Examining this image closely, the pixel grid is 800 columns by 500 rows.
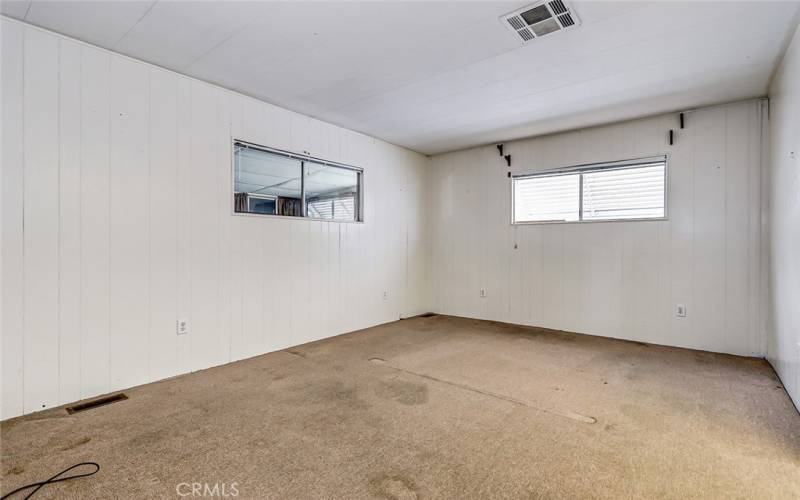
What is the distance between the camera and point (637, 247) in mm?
4188

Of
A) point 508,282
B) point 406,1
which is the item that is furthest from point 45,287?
point 508,282

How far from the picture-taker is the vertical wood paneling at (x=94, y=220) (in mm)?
2621

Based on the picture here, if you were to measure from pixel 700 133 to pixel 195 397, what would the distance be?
5.16 m

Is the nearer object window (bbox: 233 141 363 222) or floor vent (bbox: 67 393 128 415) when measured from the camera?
floor vent (bbox: 67 393 128 415)

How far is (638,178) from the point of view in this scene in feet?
13.9

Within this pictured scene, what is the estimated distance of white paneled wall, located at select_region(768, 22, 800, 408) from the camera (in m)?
2.42

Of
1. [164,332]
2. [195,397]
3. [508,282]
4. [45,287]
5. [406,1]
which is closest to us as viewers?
[406,1]

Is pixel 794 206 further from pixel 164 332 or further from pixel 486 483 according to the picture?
pixel 164 332

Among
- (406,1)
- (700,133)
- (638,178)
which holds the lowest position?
(638,178)

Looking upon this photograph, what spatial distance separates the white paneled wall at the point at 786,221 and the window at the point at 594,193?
0.96m

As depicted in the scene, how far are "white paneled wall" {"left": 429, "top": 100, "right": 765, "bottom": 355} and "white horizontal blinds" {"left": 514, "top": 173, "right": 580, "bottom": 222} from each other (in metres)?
0.15

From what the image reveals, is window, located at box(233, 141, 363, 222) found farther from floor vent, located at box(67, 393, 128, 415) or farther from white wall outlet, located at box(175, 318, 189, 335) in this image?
floor vent, located at box(67, 393, 128, 415)

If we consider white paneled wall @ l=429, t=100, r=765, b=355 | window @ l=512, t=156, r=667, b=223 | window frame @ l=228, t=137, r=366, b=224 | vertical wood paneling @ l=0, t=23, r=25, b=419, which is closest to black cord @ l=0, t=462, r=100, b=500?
vertical wood paneling @ l=0, t=23, r=25, b=419

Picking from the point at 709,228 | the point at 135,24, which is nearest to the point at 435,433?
the point at 135,24
